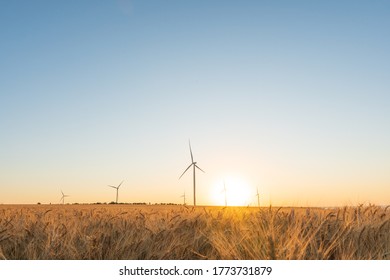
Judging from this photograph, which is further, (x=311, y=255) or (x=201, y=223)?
(x=201, y=223)

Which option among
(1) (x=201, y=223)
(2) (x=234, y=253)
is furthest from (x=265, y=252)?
(1) (x=201, y=223)

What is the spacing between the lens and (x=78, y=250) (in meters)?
4.35

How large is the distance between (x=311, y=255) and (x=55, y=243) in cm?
252
